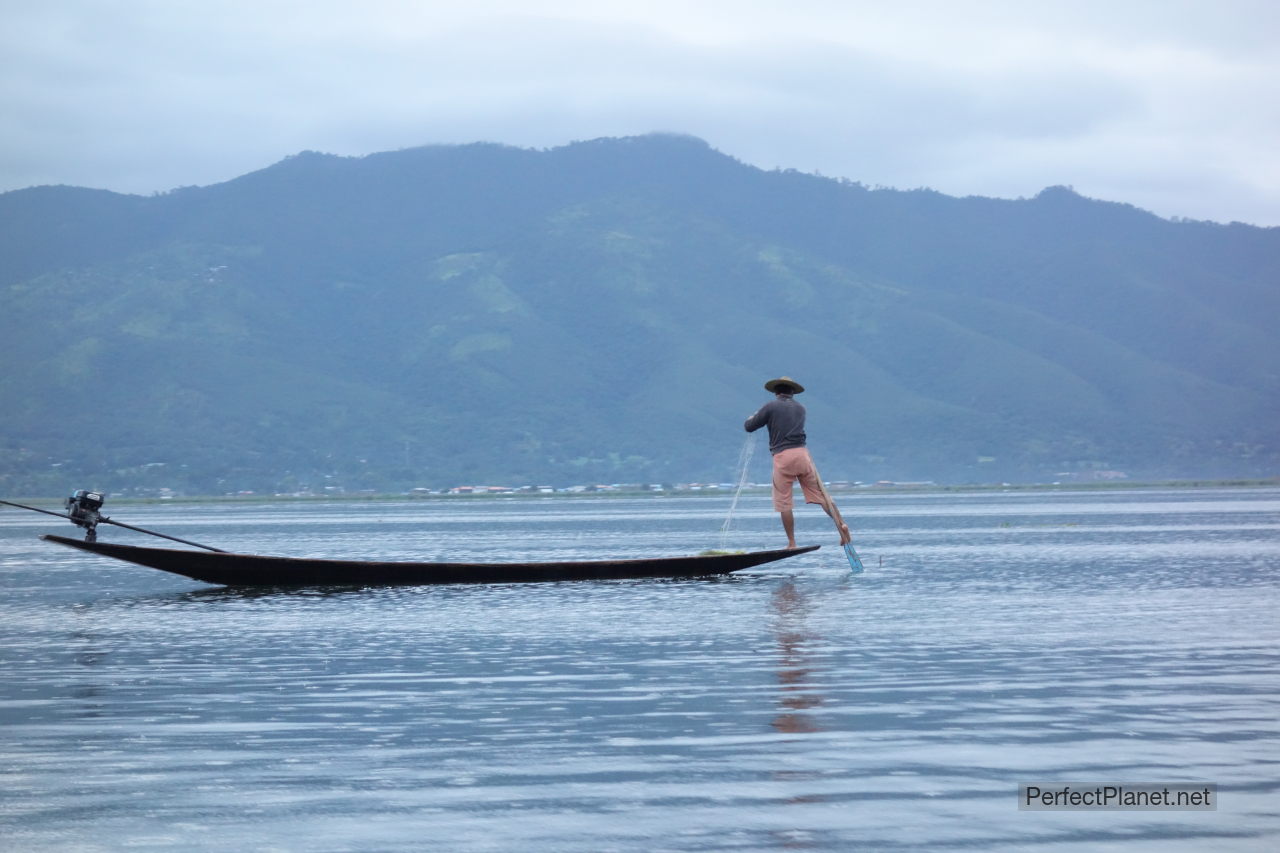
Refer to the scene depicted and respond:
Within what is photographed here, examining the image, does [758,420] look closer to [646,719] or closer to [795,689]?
[795,689]

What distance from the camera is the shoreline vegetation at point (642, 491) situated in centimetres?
17438

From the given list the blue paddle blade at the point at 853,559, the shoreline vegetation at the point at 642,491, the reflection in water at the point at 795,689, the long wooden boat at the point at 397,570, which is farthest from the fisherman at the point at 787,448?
the shoreline vegetation at the point at 642,491

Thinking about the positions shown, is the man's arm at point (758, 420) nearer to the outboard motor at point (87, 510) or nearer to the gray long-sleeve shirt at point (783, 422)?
the gray long-sleeve shirt at point (783, 422)

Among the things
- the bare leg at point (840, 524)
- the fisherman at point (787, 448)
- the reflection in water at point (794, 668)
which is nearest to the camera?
the reflection in water at point (794, 668)

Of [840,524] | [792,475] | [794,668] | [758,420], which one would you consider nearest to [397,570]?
[758,420]

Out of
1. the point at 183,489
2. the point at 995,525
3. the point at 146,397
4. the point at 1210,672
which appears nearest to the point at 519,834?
the point at 1210,672

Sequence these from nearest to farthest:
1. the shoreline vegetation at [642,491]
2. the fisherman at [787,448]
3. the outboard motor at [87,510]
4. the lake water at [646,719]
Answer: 1. the lake water at [646,719]
2. the outboard motor at [87,510]
3. the fisherman at [787,448]
4. the shoreline vegetation at [642,491]

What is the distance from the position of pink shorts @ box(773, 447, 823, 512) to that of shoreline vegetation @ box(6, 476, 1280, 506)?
14247cm

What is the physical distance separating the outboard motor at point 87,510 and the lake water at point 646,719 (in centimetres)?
173

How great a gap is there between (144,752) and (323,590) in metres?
16.6

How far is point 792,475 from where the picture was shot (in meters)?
27.1

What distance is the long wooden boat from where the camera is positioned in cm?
2566

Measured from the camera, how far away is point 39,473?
17600 cm

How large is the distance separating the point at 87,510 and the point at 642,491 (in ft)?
533
